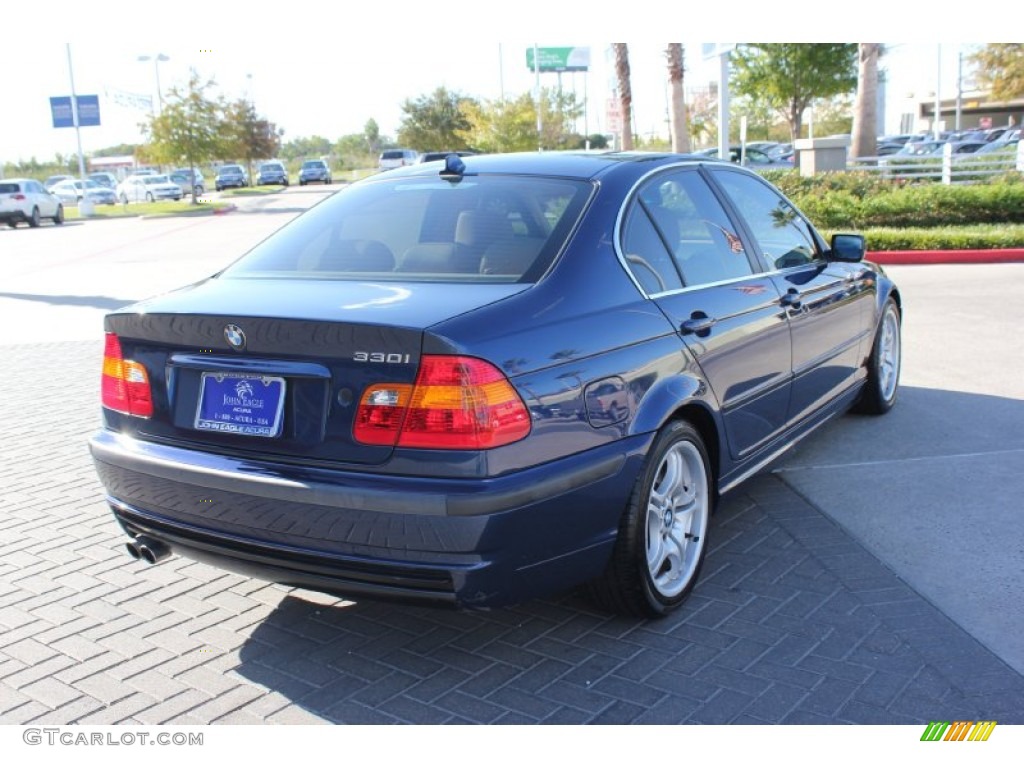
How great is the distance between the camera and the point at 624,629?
3637 millimetres

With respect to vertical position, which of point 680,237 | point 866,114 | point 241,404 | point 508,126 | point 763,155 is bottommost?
point 241,404

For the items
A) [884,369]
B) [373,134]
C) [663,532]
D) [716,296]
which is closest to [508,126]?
[884,369]

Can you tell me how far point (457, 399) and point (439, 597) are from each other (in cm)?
60

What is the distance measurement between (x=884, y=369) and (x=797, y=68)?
3157 cm

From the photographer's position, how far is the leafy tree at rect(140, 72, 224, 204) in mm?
40156

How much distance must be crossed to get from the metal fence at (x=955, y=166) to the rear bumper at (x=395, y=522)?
1888 cm

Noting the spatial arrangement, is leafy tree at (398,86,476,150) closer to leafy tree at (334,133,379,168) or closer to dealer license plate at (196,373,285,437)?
leafy tree at (334,133,379,168)

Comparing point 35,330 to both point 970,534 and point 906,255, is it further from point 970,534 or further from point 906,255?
point 906,255

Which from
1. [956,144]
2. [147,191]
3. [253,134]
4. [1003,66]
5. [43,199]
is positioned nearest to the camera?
[43,199]

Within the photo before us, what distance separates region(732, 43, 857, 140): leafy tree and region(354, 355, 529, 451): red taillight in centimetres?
3486

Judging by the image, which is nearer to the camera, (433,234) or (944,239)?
(433,234)

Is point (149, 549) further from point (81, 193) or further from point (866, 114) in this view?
point (81, 193)

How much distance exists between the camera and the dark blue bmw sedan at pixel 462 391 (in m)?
2.97

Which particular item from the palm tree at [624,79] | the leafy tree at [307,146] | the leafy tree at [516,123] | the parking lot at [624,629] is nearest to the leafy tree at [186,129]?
the leafy tree at [516,123]
